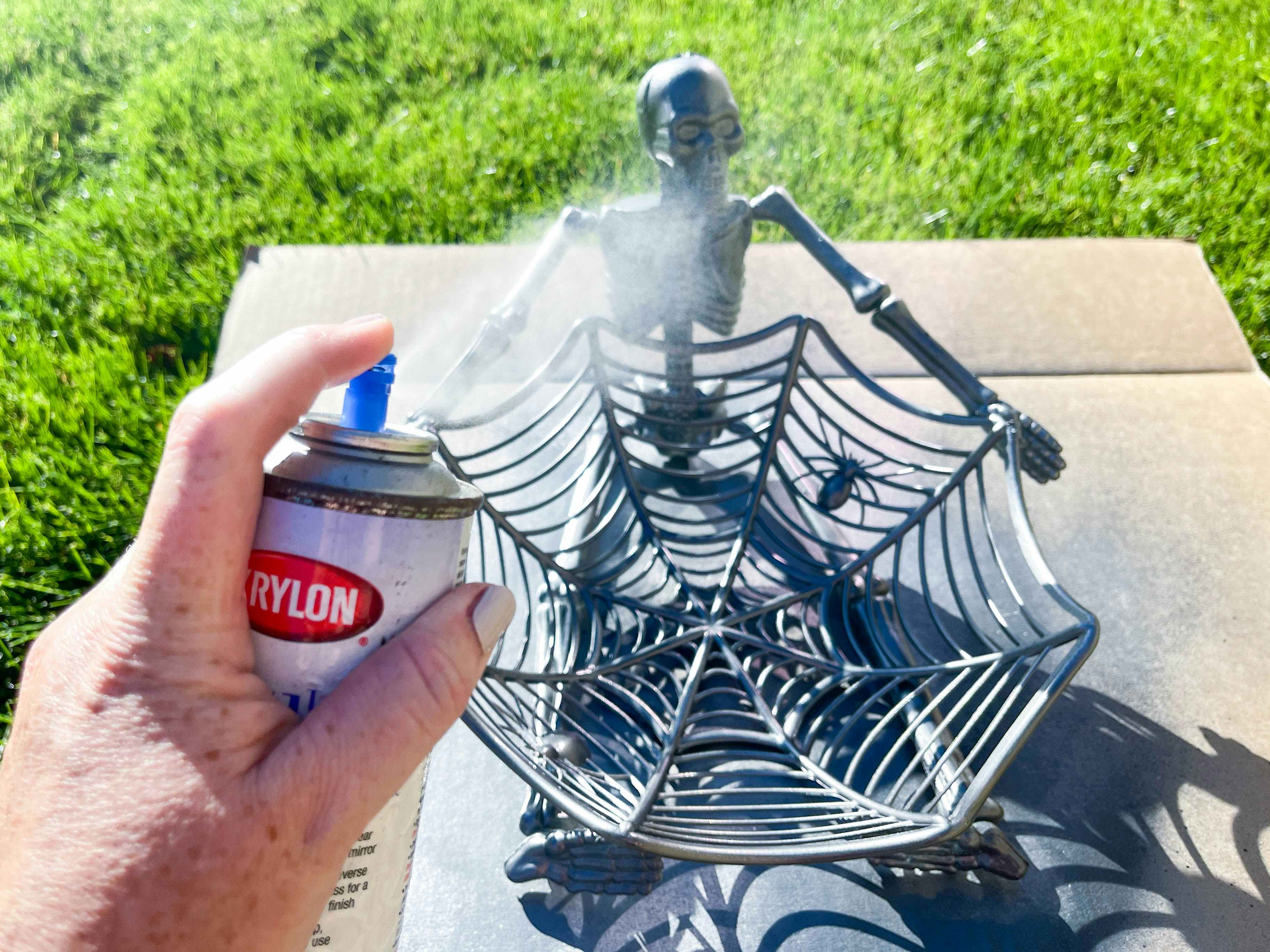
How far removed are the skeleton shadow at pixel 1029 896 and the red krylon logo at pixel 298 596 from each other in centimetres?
61

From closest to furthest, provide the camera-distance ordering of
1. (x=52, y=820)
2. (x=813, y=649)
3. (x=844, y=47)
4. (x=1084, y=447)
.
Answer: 1. (x=52, y=820)
2. (x=813, y=649)
3. (x=1084, y=447)
4. (x=844, y=47)

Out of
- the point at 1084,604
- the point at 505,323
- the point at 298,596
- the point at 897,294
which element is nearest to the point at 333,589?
the point at 298,596

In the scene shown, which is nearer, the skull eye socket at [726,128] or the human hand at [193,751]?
the human hand at [193,751]

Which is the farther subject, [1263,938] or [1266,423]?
[1266,423]

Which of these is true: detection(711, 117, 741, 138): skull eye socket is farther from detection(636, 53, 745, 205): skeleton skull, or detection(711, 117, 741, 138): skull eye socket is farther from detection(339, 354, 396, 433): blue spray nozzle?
detection(339, 354, 396, 433): blue spray nozzle

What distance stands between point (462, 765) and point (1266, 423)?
63.0 inches

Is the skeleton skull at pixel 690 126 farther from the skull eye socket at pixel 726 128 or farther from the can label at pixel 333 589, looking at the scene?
the can label at pixel 333 589

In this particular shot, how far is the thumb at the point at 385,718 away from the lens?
0.65 meters

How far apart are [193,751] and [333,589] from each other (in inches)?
5.6

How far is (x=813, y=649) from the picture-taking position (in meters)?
1.24

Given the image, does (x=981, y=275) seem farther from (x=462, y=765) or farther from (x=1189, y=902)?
(x=462, y=765)

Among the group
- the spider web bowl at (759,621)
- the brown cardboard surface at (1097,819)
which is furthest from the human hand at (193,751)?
the brown cardboard surface at (1097,819)

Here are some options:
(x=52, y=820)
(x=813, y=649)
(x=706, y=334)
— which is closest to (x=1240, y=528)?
(x=813, y=649)

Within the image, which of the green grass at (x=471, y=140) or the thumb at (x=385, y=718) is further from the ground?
the green grass at (x=471, y=140)
